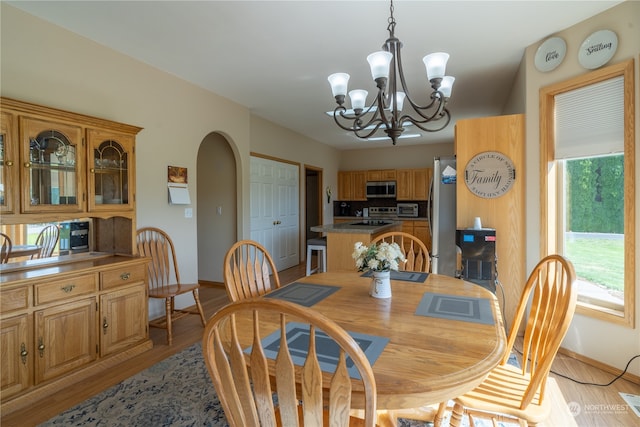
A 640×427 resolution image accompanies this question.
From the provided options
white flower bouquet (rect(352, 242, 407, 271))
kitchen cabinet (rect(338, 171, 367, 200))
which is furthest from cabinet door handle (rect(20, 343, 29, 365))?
kitchen cabinet (rect(338, 171, 367, 200))

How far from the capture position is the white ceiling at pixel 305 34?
2.24m

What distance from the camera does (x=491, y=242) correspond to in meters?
2.87

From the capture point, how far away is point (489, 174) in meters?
3.06

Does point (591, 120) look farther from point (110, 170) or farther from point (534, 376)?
point (110, 170)

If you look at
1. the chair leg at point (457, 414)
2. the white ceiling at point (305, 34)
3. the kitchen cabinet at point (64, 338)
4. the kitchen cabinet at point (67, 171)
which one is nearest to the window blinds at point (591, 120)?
the white ceiling at point (305, 34)

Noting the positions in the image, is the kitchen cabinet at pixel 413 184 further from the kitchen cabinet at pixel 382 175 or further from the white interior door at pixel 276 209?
the white interior door at pixel 276 209

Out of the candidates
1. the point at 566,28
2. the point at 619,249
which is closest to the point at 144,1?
the point at 566,28

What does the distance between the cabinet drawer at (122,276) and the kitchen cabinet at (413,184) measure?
5765 mm

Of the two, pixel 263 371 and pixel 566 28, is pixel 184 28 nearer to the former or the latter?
pixel 263 371

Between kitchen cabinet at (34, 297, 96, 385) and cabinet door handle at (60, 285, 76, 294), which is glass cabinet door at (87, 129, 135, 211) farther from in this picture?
kitchen cabinet at (34, 297, 96, 385)

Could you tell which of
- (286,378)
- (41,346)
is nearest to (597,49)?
(286,378)

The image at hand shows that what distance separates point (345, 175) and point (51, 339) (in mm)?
6464

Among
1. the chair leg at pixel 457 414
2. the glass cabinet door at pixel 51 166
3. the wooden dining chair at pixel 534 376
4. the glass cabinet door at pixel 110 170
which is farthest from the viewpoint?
the glass cabinet door at pixel 110 170

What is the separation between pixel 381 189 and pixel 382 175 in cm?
33
